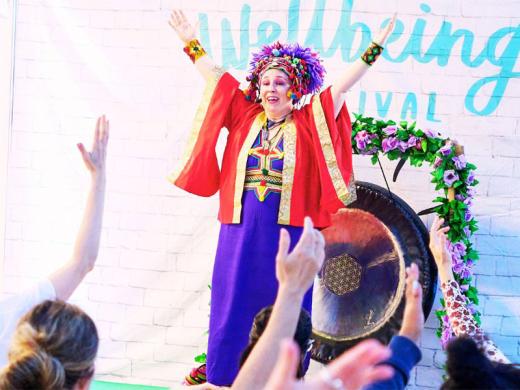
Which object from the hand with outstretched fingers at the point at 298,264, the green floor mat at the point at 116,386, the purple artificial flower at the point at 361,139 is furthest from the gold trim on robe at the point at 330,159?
the green floor mat at the point at 116,386

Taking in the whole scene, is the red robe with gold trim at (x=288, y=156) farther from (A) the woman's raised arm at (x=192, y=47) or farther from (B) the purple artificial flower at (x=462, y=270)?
(B) the purple artificial flower at (x=462, y=270)

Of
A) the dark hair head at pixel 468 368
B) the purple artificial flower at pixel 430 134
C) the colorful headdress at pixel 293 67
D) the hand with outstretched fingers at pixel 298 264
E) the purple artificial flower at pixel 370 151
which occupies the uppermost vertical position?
the colorful headdress at pixel 293 67

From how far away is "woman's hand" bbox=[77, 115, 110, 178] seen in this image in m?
1.76

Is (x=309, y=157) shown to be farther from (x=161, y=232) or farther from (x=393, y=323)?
(x=161, y=232)

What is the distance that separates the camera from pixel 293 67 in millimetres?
2922

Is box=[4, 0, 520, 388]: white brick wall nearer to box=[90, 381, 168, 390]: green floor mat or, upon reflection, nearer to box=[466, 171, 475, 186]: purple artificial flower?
box=[90, 381, 168, 390]: green floor mat

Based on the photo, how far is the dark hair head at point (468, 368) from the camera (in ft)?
3.72

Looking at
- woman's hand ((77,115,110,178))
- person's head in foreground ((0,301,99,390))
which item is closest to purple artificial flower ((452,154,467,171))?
woman's hand ((77,115,110,178))

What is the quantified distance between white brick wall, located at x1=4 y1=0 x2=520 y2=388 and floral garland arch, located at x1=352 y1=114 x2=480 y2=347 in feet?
1.18

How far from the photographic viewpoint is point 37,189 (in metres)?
3.91

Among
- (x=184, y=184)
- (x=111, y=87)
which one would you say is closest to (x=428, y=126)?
(x=184, y=184)

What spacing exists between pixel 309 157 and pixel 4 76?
1.91 metres

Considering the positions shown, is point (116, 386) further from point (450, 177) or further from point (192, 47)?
point (450, 177)

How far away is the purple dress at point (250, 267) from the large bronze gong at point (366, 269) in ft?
2.05
